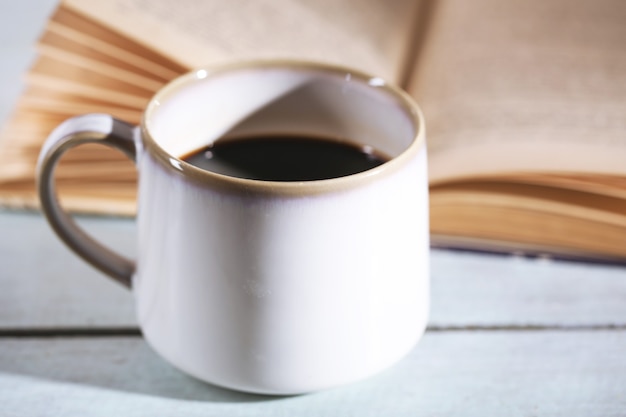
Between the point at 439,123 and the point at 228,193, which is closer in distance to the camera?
the point at 228,193

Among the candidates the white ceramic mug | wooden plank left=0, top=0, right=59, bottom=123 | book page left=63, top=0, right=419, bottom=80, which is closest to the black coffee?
the white ceramic mug

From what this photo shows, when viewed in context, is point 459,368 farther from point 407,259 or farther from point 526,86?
point 526,86

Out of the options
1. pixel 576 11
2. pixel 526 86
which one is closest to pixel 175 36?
pixel 526 86

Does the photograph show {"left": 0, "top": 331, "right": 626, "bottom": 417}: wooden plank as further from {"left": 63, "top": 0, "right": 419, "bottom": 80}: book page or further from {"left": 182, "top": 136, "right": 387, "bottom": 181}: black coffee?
{"left": 63, "top": 0, "right": 419, "bottom": 80}: book page

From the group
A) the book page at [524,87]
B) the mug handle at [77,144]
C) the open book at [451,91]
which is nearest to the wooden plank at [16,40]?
the open book at [451,91]

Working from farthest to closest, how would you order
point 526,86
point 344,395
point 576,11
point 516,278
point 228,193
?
point 576,11, point 526,86, point 516,278, point 344,395, point 228,193

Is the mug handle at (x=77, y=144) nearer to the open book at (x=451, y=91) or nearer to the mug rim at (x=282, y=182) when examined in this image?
the mug rim at (x=282, y=182)
